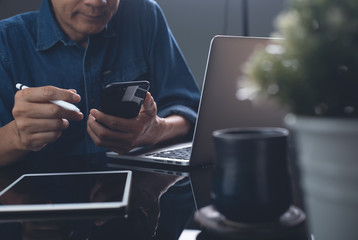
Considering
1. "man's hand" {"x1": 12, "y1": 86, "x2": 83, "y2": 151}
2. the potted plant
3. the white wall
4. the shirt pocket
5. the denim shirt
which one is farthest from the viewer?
the white wall

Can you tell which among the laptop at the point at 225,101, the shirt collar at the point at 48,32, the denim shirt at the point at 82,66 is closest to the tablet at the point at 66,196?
the laptop at the point at 225,101

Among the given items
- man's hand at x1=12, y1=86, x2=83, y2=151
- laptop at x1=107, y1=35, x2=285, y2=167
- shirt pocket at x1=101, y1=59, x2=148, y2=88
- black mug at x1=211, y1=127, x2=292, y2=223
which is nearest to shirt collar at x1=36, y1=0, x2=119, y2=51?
shirt pocket at x1=101, y1=59, x2=148, y2=88

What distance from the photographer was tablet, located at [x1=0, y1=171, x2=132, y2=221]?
51 cm

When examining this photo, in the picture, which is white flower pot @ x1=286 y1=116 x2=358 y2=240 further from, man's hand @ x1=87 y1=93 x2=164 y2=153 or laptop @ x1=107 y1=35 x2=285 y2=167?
man's hand @ x1=87 y1=93 x2=164 y2=153

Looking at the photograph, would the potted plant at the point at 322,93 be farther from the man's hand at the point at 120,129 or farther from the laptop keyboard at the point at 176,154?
the man's hand at the point at 120,129

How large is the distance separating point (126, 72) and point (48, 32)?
1.03 feet

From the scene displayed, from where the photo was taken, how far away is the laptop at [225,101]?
2.32 ft

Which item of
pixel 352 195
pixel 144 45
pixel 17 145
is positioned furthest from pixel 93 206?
→ pixel 144 45

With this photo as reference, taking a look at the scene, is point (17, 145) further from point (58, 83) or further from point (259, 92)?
point (259, 92)

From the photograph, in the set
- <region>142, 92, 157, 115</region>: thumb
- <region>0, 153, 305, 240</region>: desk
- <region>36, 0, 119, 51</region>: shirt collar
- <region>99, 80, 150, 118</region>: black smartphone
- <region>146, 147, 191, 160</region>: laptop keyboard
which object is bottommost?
<region>146, 147, 191, 160</region>: laptop keyboard

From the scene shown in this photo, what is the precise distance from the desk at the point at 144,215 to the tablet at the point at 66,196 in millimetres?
13

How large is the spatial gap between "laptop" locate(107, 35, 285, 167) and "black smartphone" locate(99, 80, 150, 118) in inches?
7.2

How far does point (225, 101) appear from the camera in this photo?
0.73 meters

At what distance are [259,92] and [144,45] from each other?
1237 millimetres
